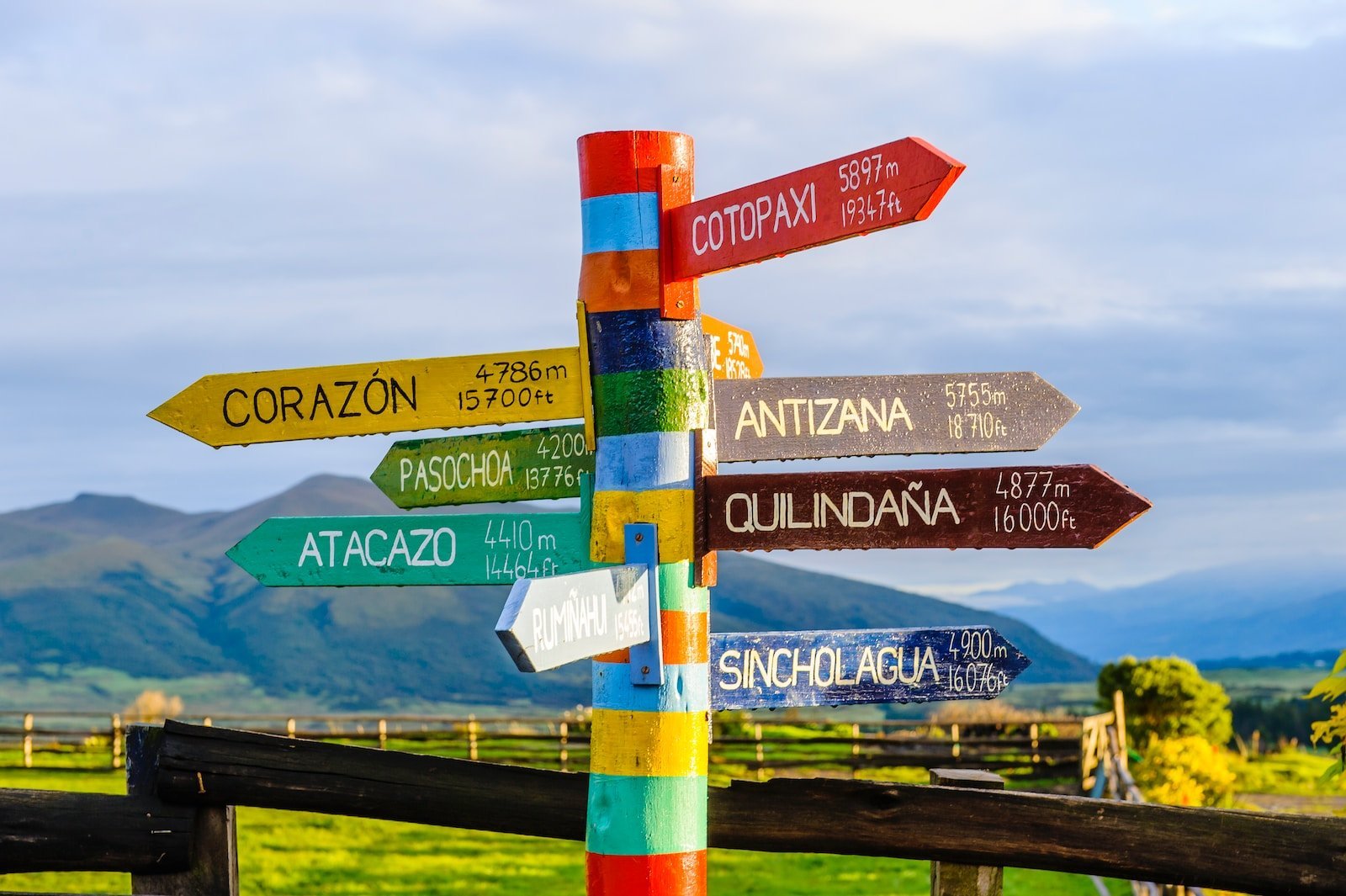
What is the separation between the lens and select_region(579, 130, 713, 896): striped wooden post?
13.8 ft

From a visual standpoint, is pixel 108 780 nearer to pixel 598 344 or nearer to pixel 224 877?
pixel 224 877

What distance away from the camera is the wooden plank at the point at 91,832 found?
16.5ft

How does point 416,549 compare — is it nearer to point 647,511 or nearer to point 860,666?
point 647,511

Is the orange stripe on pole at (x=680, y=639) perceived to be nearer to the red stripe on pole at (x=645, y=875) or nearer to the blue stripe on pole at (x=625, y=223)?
the red stripe on pole at (x=645, y=875)

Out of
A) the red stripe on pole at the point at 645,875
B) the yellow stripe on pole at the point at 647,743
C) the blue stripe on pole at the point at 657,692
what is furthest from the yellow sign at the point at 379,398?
the red stripe on pole at the point at 645,875

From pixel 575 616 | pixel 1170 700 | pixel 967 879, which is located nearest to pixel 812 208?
pixel 575 616

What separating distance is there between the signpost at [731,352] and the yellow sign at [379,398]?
1.99 feet

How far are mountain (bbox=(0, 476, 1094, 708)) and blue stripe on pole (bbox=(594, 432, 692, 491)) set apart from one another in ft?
479

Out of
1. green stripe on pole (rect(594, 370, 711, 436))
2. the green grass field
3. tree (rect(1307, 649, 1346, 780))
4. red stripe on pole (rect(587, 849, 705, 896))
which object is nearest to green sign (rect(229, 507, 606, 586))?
green stripe on pole (rect(594, 370, 711, 436))

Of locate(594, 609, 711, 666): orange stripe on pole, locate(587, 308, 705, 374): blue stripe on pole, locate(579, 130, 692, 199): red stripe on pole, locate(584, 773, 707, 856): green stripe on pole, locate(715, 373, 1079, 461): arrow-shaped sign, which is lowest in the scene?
locate(584, 773, 707, 856): green stripe on pole

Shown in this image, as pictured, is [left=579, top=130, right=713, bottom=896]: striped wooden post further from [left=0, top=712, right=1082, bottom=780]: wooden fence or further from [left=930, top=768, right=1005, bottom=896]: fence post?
[left=0, top=712, right=1082, bottom=780]: wooden fence

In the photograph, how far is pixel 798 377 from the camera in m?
4.45

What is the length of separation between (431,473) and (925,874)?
1242 centimetres

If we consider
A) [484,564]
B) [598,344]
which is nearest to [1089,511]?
[598,344]
